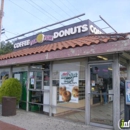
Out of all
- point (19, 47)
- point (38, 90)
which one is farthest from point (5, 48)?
point (38, 90)

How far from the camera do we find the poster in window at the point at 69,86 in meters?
7.17

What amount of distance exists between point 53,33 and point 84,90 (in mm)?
4787

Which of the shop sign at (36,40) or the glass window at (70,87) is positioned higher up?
the shop sign at (36,40)

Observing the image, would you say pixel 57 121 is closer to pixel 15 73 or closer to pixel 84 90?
pixel 84 90

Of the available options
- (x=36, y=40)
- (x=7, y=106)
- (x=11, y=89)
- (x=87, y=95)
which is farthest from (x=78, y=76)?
(x=36, y=40)

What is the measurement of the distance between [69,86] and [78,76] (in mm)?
636

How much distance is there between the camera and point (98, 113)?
6.55 meters

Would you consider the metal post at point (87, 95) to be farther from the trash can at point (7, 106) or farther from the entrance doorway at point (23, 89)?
the entrance doorway at point (23, 89)

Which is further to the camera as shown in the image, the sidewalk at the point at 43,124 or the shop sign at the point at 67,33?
the shop sign at the point at 67,33

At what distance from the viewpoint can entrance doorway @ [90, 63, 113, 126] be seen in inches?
244

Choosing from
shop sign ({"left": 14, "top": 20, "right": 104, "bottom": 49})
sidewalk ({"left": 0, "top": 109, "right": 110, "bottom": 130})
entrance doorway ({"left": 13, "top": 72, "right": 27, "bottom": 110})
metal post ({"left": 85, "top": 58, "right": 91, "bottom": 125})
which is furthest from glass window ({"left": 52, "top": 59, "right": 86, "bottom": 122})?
entrance doorway ({"left": 13, "top": 72, "right": 27, "bottom": 110})

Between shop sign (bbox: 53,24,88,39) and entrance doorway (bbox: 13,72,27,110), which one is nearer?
shop sign (bbox: 53,24,88,39)

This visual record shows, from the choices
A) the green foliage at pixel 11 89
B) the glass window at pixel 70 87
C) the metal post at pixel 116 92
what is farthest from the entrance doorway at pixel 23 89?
the metal post at pixel 116 92

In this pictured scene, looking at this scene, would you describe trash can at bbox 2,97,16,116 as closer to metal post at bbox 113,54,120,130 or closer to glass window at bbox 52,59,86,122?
glass window at bbox 52,59,86,122
